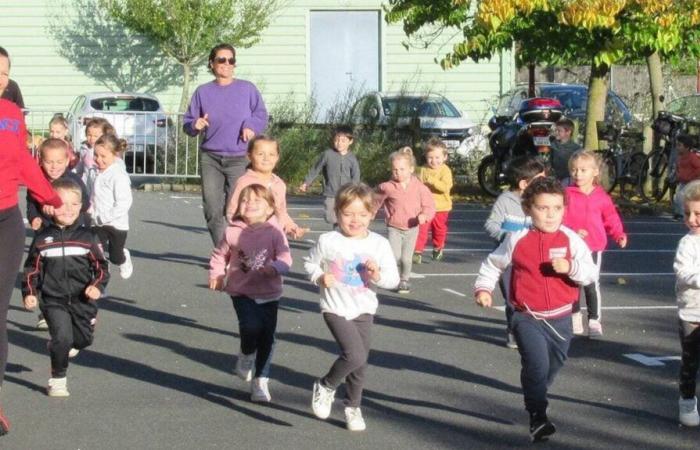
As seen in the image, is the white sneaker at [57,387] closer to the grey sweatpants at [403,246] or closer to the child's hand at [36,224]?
the child's hand at [36,224]

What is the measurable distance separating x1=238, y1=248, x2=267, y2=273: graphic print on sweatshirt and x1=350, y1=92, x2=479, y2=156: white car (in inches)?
679

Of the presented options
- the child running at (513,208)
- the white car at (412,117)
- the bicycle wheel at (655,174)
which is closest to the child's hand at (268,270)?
the child running at (513,208)

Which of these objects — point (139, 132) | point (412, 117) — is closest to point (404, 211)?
point (139, 132)

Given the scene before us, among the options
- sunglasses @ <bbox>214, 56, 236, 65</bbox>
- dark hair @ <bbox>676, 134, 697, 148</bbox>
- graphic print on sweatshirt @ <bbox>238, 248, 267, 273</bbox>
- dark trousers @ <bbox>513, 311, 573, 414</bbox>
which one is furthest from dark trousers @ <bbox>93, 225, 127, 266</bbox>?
dark hair @ <bbox>676, 134, 697, 148</bbox>

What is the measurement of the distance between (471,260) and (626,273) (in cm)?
185

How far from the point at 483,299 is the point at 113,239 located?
514 centimetres

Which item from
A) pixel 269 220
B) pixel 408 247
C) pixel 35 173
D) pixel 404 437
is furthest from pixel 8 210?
pixel 408 247

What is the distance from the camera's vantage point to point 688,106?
27750 mm

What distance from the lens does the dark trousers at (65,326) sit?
7891 mm

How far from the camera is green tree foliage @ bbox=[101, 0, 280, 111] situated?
3438 centimetres

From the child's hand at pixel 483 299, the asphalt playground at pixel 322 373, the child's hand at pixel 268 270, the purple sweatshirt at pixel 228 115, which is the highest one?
the purple sweatshirt at pixel 228 115

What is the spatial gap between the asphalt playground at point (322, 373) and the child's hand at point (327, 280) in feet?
2.62

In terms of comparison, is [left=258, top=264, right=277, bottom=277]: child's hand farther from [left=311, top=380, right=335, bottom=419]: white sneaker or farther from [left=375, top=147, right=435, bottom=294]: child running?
[left=375, top=147, right=435, bottom=294]: child running

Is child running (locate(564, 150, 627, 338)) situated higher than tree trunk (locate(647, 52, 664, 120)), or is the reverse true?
tree trunk (locate(647, 52, 664, 120))
